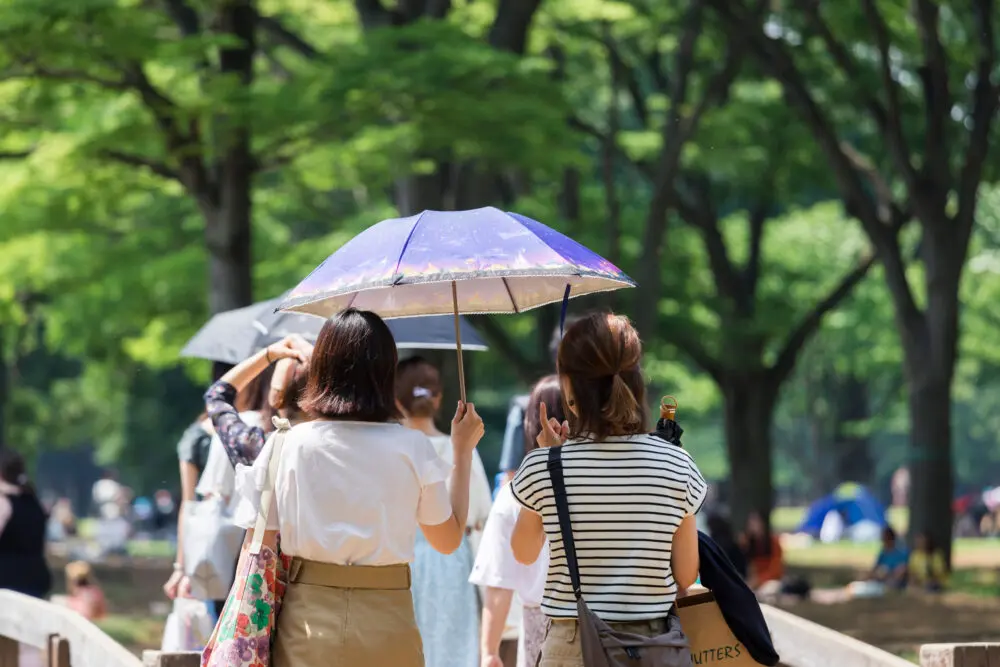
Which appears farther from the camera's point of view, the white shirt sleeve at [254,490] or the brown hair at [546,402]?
the brown hair at [546,402]

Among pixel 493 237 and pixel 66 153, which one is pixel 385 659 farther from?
pixel 66 153

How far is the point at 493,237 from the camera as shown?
505cm

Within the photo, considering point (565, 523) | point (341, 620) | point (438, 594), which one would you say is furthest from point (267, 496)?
point (438, 594)

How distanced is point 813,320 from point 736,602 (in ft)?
69.3

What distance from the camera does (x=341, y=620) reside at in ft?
14.4

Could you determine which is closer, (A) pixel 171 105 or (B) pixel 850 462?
(A) pixel 171 105

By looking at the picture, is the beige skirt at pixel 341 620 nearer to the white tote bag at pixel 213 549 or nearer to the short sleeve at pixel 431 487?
the short sleeve at pixel 431 487

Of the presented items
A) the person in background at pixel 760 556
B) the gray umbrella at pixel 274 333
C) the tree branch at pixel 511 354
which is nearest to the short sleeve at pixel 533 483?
the gray umbrella at pixel 274 333

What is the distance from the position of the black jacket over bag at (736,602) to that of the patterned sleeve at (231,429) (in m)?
1.41

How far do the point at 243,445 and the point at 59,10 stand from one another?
29.3ft

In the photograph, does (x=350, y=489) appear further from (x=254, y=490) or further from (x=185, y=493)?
(x=185, y=493)

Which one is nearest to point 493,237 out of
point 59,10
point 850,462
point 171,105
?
point 59,10

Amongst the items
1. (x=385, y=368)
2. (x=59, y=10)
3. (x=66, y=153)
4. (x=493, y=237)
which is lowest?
(x=385, y=368)

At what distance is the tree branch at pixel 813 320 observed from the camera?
981 inches
